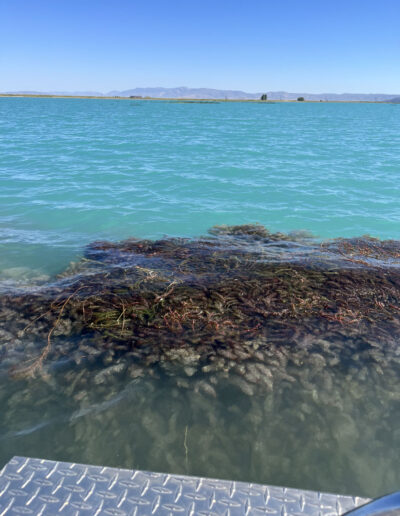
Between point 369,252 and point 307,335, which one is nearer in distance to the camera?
A: point 307,335

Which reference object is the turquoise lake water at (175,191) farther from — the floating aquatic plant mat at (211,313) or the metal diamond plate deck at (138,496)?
the metal diamond plate deck at (138,496)

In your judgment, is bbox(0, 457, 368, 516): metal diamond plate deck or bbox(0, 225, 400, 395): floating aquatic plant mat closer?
bbox(0, 457, 368, 516): metal diamond plate deck

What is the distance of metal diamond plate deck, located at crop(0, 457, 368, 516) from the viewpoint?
109 inches

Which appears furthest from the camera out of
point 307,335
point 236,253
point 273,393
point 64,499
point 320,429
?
point 236,253

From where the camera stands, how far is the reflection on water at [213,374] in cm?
380

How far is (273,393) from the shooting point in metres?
4.52

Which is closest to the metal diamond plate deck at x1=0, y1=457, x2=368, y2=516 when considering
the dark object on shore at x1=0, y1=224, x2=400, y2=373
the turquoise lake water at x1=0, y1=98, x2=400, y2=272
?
the dark object on shore at x1=0, y1=224, x2=400, y2=373

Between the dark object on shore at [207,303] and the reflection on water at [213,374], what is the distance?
33 mm

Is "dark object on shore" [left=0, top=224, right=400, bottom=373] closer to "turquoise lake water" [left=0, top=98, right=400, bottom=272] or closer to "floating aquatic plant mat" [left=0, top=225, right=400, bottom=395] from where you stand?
"floating aquatic plant mat" [left=0, top=225, right=400, bottom=395]

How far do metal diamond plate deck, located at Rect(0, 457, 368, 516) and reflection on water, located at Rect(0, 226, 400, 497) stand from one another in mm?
623

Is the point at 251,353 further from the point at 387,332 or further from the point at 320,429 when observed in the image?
the point at 387,332

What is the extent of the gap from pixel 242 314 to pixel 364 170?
19926 millimetres

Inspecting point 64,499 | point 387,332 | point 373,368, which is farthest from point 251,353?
point 64,499

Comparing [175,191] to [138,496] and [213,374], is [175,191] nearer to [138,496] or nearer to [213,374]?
[213,374]
